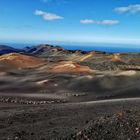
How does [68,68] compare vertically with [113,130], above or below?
below

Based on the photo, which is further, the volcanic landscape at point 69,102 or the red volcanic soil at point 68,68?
the red volcanic soil at point 68,68

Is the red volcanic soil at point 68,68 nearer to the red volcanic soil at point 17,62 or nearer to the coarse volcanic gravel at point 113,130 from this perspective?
the red volcanic soil at point 17,62

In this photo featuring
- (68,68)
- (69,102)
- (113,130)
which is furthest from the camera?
(68,68)

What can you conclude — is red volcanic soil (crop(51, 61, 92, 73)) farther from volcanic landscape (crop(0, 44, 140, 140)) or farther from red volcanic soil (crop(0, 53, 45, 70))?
red volcanic soil (crop(0, 53, 45, 70))

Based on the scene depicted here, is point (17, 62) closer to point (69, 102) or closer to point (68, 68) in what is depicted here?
point (68, 68)

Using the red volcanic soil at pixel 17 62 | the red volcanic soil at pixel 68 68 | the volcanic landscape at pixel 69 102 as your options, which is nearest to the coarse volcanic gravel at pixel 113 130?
the volcanic landscape at pixel 69 102

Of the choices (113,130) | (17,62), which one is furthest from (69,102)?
(17,62)

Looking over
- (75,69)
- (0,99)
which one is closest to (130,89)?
(0,99)

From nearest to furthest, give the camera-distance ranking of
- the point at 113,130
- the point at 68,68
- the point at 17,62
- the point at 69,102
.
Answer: the point at 113,130 → the point at 69,102 → the point at 68,68 → the point at 17,62

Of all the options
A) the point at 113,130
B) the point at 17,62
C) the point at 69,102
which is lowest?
the point at 69,102

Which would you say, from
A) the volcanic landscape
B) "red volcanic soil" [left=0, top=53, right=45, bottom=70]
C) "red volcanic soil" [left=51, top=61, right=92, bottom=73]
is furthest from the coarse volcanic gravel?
"red volcanic soil" [left=0, top=53, right=45, bottom=70]
